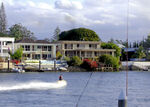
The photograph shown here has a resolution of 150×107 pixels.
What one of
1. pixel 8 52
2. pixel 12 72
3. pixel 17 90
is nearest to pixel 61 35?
pixel 8 52

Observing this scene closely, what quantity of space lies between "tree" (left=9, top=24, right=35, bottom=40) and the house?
1650 inches

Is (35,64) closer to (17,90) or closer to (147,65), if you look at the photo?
(147,65)

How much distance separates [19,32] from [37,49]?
49.4 m

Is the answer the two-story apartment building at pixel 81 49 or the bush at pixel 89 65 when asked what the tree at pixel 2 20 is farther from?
the bush at pixel 89 65

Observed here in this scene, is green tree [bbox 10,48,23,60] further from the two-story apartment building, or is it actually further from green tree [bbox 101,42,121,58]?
green tree [bbox 101,42,121,58]

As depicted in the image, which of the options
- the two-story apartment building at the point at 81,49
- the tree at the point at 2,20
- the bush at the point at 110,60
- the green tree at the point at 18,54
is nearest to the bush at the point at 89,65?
the bush at the point at 110,60

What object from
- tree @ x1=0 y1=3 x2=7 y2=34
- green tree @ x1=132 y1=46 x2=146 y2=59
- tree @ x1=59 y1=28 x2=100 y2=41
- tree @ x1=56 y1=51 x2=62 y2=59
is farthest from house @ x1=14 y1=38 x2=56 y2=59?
green tree @ x1=132 y1=46 x2=146 y2=59

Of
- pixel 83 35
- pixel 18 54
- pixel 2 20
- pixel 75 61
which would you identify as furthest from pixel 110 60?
pixel 2 20

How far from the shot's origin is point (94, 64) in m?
99.6

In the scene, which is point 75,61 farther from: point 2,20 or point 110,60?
point 2,20

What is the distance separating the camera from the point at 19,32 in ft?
521

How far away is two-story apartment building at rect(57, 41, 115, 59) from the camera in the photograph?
112831 mm

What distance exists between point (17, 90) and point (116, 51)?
260 ft

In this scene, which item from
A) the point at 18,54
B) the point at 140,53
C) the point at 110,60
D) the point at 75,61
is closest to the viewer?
the point at 75,61
